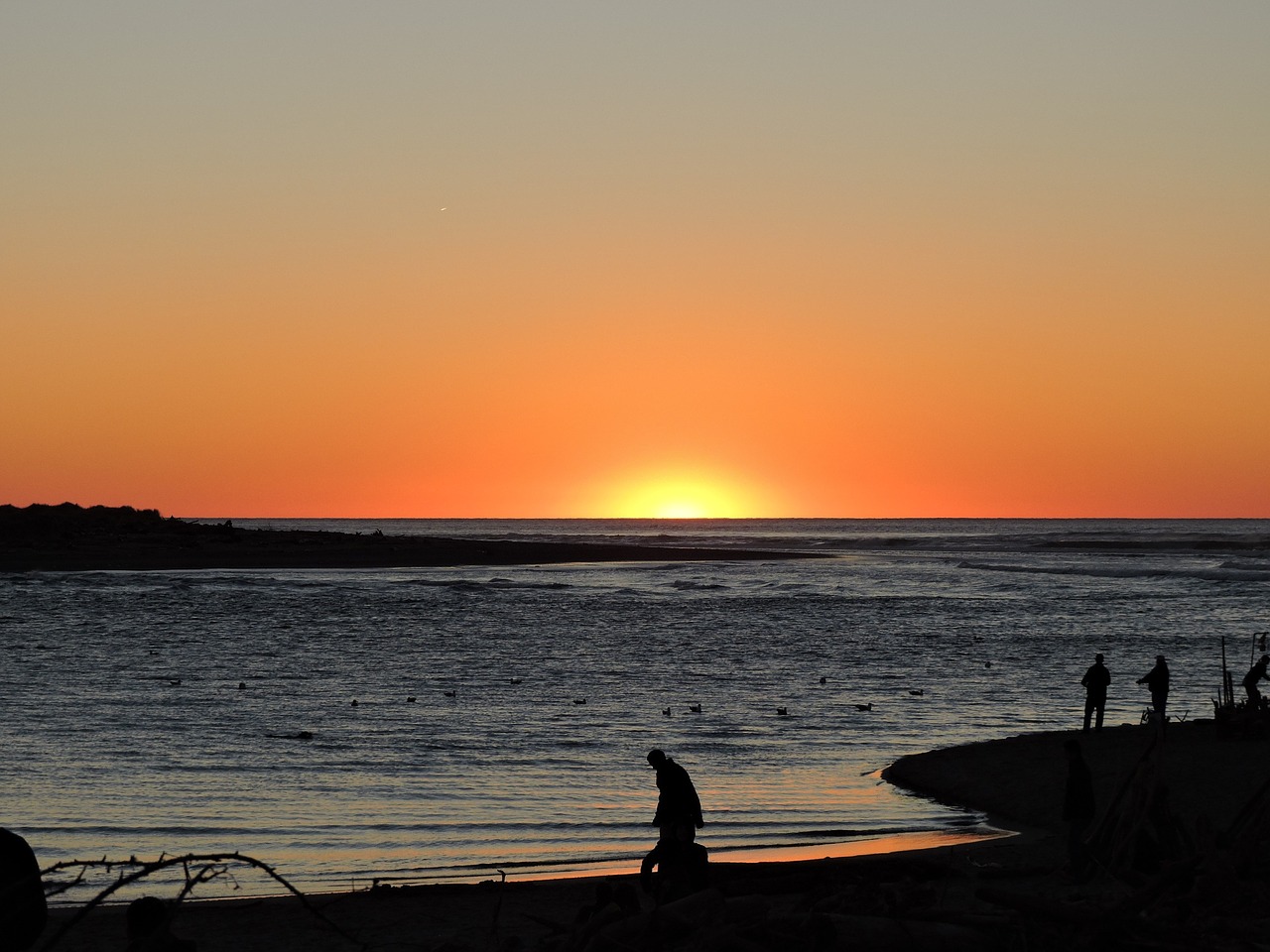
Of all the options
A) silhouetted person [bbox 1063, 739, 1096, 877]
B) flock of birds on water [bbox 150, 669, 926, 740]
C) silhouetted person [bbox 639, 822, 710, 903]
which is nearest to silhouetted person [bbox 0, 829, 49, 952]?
silhouetted person [bbox 639, 822, 710, 903]

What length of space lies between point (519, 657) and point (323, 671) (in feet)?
18.9

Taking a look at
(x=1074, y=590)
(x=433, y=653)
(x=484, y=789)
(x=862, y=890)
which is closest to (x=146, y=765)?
(x=484, y=789)

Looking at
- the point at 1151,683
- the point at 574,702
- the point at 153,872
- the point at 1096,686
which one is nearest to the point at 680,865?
the point at 153,872

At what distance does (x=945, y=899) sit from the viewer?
11.2 m

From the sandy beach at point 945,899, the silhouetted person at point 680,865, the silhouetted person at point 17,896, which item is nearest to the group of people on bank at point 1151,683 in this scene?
the sandy beach at point 945,899

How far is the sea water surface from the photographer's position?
54.5ft

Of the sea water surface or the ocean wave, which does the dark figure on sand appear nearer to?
the sea water surface

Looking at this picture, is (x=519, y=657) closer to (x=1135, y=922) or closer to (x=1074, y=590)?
(x=1135, y=922)

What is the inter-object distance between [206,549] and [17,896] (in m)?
88.8

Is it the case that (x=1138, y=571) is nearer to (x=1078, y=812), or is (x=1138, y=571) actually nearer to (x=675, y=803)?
(x=1078, y=812)

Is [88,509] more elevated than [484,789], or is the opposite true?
[88,509]

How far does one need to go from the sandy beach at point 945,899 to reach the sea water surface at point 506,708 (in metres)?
1.30

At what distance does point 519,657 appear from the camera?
37.0m

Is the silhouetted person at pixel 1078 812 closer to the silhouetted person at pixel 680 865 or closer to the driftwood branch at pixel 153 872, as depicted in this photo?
the silhouetted person at pixel 680 865
